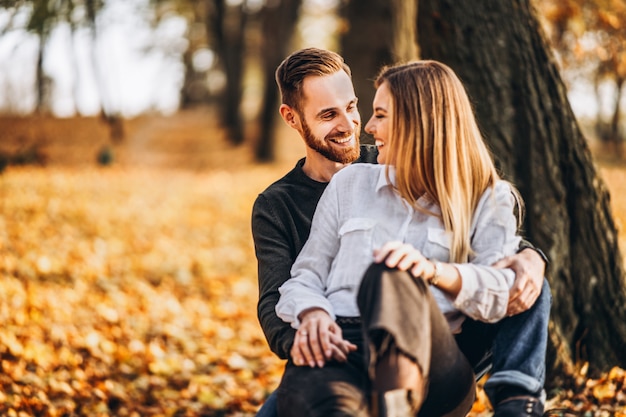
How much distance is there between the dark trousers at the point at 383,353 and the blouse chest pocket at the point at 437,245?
255 mm

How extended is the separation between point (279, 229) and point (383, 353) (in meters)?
0.91

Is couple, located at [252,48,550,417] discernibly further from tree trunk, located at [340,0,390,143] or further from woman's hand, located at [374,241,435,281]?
tree trunk, located at [340,0,390,143]

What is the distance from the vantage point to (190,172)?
710 inches

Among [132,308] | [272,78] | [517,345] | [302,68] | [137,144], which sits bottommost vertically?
[132,308]

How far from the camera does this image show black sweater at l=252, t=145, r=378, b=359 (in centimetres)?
290

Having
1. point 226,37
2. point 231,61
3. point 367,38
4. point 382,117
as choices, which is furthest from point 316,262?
point 231,61

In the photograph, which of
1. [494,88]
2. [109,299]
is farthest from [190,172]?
[494,88]

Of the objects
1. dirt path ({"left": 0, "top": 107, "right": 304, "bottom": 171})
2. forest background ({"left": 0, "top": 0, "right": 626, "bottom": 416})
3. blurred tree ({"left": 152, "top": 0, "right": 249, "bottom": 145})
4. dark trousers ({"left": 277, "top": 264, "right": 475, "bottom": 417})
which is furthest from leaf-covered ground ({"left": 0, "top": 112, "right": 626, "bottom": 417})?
blurred tree ({"left": 152, "top": 0, "right": 249, "bottom": 145})

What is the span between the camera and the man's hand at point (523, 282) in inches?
99.0

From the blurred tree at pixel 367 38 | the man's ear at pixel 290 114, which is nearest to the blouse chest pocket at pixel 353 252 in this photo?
the man's ear at pixel 290 114

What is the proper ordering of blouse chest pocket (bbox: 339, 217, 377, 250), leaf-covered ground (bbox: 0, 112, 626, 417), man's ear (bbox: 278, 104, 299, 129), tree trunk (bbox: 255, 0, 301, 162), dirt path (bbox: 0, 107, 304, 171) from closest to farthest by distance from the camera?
blouse chest pocket (bbox: 339, 217, 377, 250) < man's ear (bbox: 278, 104, 299, 129) < leaf-covered ground (bbox: 0, 112, 626, 417) < tree trunk (bbox: 255, 0, 301, 162) < dirt path (bbox: 0, 107, 304, 171)

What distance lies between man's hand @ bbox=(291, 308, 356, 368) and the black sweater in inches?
12.5

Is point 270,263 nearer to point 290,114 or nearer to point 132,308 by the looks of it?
point 290,114

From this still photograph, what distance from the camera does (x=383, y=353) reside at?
2277 millimetres
